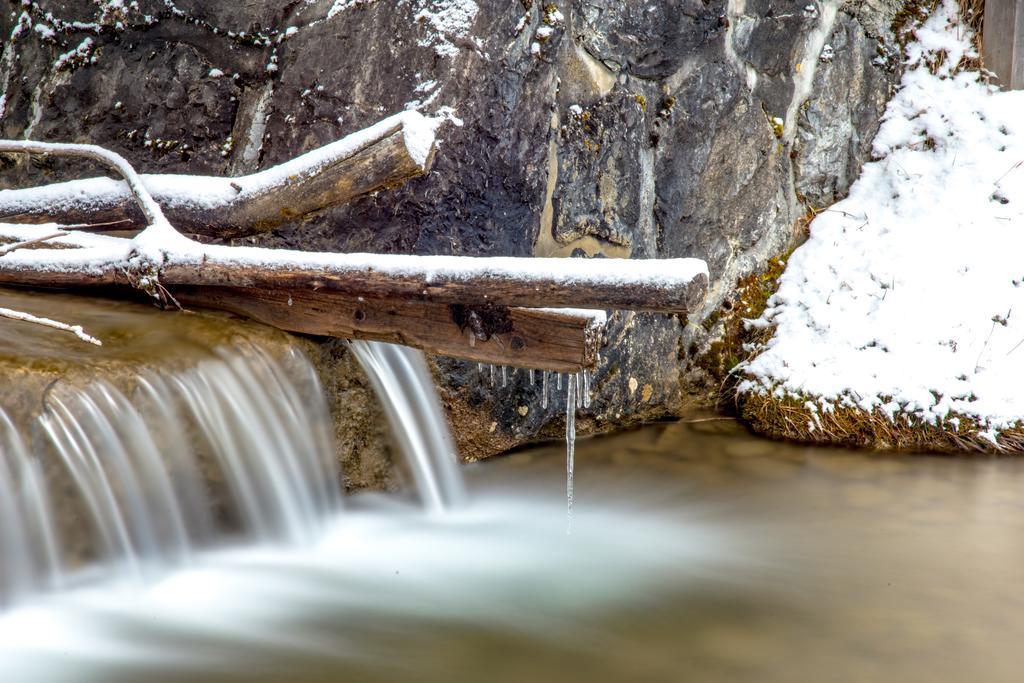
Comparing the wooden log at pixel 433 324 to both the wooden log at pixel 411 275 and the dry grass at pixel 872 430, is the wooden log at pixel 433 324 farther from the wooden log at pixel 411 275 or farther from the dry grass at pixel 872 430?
the dry grass at pixel 872 430

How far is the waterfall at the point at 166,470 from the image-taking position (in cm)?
228

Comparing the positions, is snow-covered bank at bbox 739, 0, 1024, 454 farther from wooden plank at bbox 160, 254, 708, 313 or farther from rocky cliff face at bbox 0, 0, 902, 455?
wooden plank at bbox 160, 254, 708, 313

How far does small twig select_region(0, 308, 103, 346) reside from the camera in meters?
2.51

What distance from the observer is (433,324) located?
8.98 ft

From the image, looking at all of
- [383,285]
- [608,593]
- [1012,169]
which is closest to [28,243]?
[383,285]

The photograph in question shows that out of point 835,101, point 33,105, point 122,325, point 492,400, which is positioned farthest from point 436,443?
point 835,101

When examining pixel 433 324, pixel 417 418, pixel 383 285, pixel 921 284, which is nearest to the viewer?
pixel 383 285

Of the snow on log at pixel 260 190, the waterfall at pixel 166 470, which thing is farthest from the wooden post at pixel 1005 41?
the waterfall at pixel 166 470

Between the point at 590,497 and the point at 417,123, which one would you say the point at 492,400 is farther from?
the point at 417,123

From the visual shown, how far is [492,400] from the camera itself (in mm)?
3547

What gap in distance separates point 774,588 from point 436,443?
4.10ft

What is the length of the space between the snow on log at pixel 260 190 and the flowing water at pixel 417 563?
478 millimetres

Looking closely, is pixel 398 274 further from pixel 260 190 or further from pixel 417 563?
pixel 417 563

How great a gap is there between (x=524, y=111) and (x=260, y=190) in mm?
1039
